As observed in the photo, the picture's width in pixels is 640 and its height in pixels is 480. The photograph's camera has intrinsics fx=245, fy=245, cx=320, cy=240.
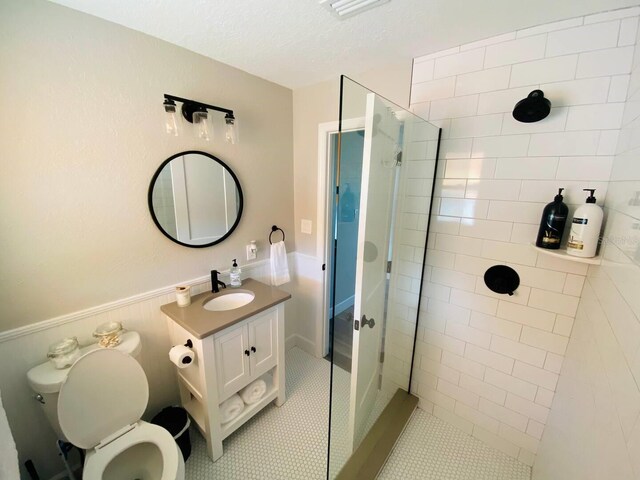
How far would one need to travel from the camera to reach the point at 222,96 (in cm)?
166

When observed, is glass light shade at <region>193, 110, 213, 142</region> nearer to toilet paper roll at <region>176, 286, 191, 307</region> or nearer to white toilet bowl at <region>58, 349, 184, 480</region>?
toilet paper roll at <region>176, 286, 191, 307</region>

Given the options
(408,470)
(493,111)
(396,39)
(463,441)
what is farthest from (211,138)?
(463,441)

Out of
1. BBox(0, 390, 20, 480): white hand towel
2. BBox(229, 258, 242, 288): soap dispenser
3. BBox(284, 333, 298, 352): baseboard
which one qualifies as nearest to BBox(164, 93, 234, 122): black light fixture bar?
BBox(229, 258, 242, 288): soap dispenser

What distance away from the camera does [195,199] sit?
1.65 m

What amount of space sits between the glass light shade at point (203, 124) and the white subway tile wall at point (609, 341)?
189cm

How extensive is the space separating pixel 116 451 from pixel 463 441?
1.95 metres

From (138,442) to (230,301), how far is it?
2.73 ft

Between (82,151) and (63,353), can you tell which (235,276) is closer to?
(63,353)

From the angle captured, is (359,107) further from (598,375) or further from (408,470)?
(408,470)

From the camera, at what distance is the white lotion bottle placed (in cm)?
102

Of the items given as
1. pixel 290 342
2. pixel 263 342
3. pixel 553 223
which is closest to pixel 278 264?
pixel 263 342

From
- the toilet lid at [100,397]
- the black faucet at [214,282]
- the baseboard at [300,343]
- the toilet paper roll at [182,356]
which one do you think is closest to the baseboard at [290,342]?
the baseboard at [300,343]

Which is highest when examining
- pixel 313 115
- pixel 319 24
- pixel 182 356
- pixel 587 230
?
Answer: pixel 319 24

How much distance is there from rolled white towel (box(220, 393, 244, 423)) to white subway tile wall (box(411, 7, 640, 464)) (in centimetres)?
130
